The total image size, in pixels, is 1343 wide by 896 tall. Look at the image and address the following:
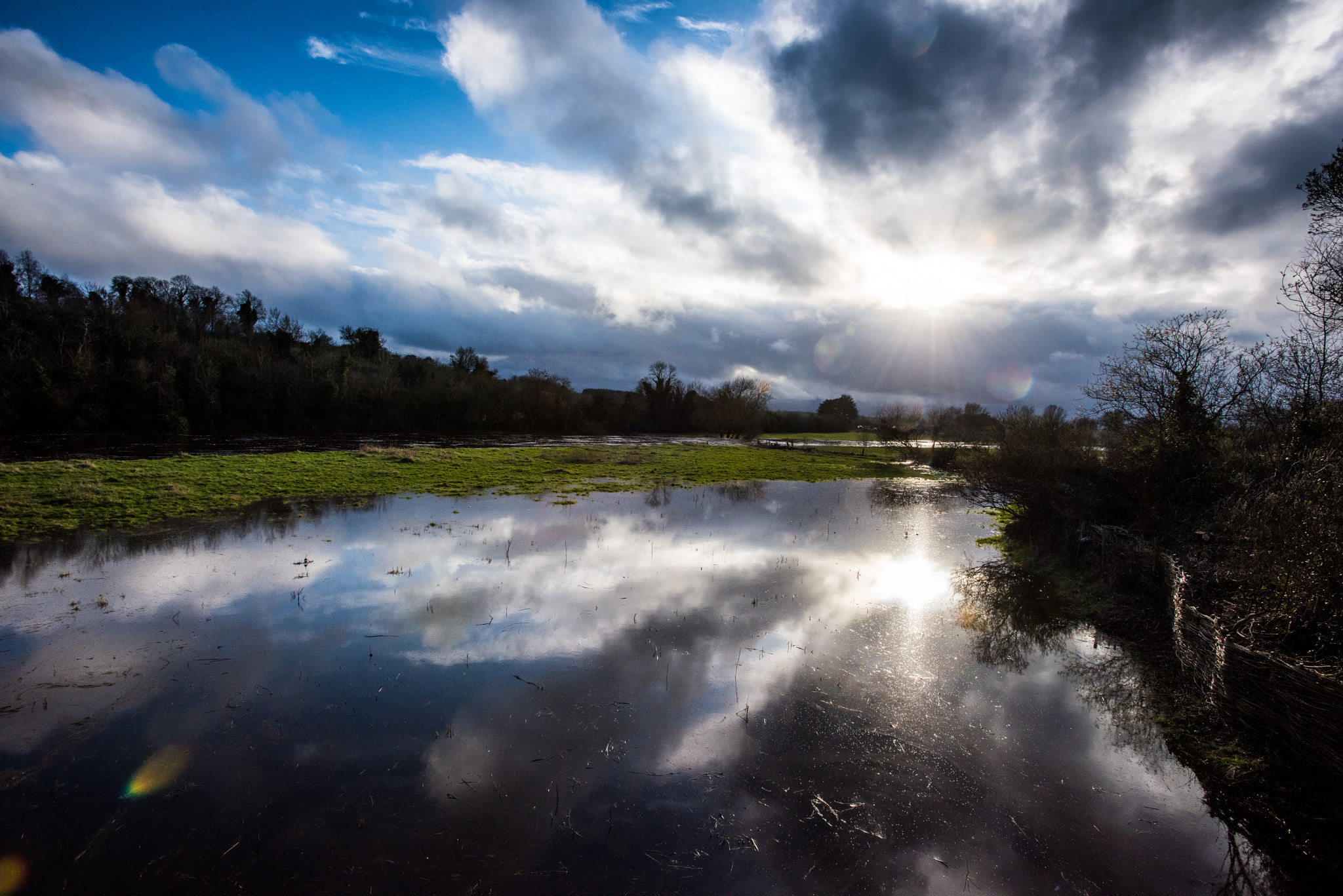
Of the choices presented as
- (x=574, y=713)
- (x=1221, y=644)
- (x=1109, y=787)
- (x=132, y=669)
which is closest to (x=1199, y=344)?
(x=1221, y=644)

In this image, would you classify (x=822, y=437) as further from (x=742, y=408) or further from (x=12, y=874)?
(x=12, y=874)

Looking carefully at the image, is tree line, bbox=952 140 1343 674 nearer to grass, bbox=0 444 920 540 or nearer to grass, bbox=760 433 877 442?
grass, bbox=0 444 920 540

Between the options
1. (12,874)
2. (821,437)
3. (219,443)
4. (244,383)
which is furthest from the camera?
(821,437)

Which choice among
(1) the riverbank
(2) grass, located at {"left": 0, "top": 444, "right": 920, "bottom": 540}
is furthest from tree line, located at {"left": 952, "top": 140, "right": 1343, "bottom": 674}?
(2) grass, located at {"left": 0, "top": 444, "right": 920, "bottom": 540}

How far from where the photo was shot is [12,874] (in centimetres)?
396

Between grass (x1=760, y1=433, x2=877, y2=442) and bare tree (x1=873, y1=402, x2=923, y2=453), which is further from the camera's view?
grass (x1=760, y1=433, x2=877, y2=442)

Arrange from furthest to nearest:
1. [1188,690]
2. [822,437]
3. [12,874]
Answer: [822,437] < [1188,690] < [12,874]

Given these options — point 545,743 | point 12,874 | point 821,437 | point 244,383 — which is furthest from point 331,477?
point 821,437

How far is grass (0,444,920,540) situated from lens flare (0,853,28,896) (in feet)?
44.3

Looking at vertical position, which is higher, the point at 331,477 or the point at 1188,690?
the point at 331,477

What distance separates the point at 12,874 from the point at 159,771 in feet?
3.68

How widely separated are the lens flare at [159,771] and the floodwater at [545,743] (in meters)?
0.03

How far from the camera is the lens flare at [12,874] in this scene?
386 cm

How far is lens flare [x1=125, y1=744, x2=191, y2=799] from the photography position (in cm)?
484
